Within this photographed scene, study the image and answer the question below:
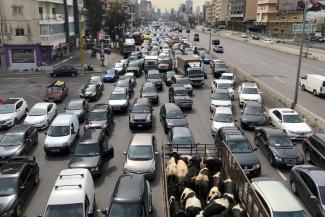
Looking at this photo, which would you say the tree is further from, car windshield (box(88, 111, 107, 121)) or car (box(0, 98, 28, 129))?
car windshield (box(88, 111, 107, 121))

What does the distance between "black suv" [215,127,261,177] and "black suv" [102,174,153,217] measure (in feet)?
16.3

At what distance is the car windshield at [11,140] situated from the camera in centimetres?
2150

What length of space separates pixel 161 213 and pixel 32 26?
4548cm

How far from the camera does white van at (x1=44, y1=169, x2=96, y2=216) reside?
13.5m

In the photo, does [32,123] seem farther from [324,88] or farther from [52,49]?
[52,49]

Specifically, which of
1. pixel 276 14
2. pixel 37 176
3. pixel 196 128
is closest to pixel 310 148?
pixel 196 128

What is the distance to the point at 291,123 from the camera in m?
25.0

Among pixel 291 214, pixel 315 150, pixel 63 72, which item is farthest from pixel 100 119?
pixel 63 72

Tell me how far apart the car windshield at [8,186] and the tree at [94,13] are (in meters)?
65.8

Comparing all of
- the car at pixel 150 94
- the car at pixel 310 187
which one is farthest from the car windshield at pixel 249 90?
the car at pixel 310 187

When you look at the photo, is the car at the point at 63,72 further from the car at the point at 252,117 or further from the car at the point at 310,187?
the car at the point at 310,187

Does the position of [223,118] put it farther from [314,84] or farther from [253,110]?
[314,84]

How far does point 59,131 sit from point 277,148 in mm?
12831

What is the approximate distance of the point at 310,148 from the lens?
2066 cm
